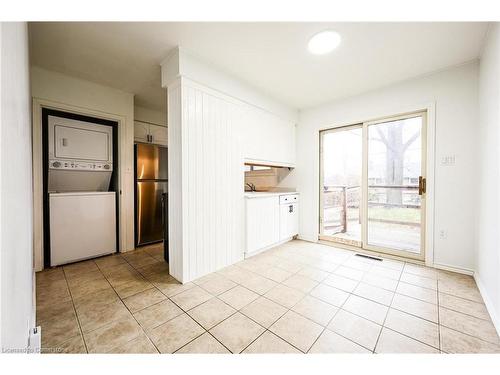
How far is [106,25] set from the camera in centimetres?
167

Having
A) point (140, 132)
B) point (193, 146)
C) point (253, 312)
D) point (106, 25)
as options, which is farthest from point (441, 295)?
point (140, 132)

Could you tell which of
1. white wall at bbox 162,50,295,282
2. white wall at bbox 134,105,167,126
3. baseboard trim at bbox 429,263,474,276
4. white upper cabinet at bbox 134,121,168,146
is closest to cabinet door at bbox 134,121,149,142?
white upper cabinet at bbox 134,121,168,146

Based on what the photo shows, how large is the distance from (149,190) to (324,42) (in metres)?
3.10

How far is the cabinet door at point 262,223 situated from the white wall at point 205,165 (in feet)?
0.40

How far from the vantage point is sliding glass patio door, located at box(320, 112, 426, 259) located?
2.64 meters

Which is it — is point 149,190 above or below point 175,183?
below

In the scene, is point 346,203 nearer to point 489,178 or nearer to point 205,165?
point 489,178

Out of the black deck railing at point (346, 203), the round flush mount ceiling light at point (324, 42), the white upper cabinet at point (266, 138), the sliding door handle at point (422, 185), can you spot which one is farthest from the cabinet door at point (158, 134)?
the sliding door handle at point (422, 185)

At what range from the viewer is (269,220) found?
301 centimetres

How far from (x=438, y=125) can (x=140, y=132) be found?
14.2 ft

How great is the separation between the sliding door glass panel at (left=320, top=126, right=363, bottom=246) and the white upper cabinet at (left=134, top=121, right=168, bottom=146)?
300cm

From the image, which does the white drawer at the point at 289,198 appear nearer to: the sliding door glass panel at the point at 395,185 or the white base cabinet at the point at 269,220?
the white base cabinet at the point at 269,220

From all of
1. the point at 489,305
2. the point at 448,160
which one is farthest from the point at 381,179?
the point at 489,305
